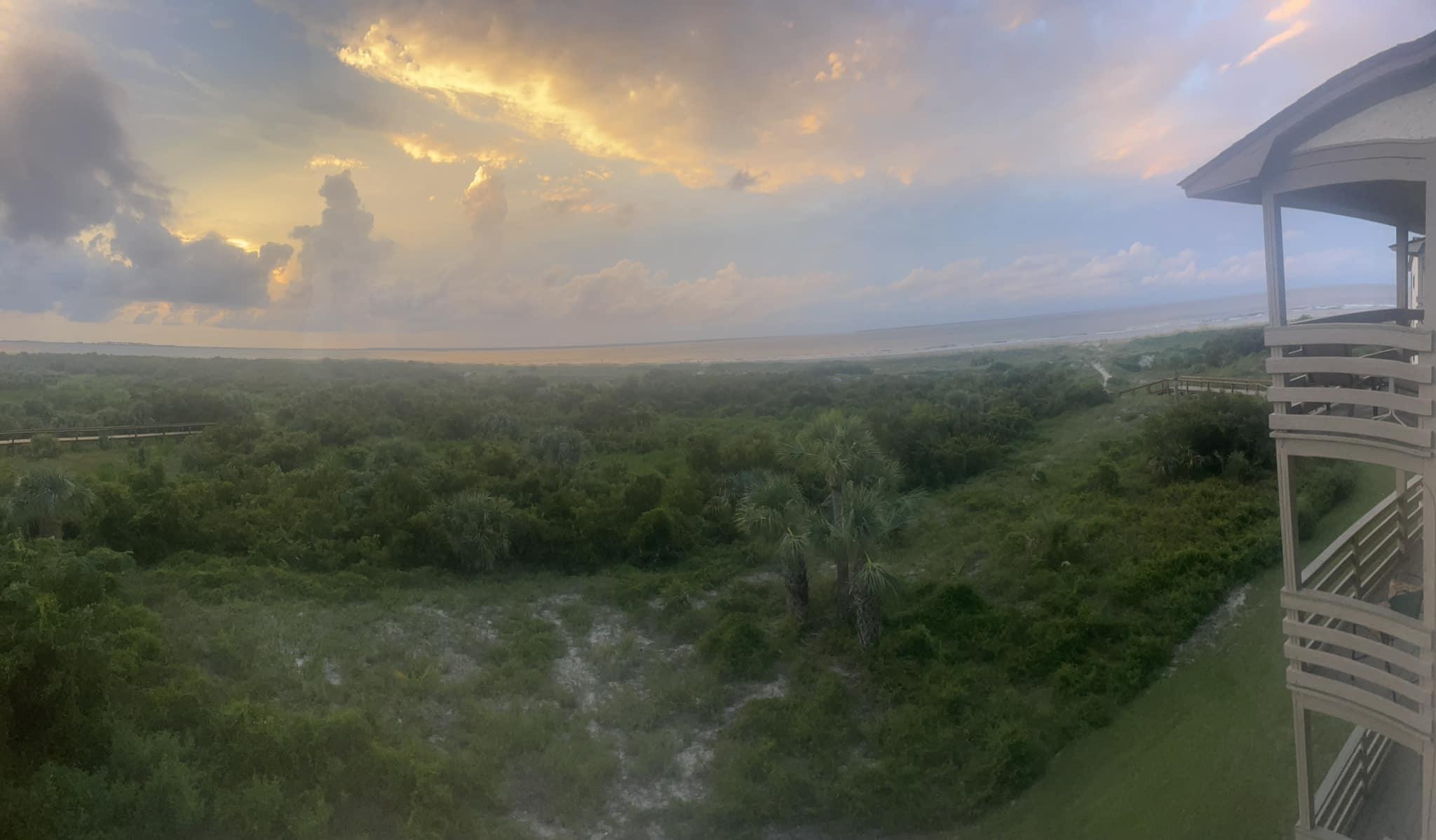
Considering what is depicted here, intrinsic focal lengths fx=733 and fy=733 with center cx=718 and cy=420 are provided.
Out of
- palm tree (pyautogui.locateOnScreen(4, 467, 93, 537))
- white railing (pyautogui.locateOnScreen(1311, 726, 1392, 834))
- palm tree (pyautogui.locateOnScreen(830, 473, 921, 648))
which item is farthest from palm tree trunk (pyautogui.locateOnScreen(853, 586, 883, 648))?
palm tree (pyautogui.locateOnScreen(4, 467, 93, 537))

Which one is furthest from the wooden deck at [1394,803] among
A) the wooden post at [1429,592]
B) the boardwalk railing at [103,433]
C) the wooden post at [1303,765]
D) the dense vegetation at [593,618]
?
the boardwalk railing at [103,433]

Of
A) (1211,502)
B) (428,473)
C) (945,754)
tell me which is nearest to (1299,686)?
(945,754)

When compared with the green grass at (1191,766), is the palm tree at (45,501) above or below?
above

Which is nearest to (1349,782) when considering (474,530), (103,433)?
(474,530)

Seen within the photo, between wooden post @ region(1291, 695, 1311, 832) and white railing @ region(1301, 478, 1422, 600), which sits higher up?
white railing @ region(1301, 478, 1422, 600)

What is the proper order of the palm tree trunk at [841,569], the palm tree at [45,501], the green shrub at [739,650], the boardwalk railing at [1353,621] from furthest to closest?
the palm tree at [45,501] < the palm tree trunk at [841,569] < the green shrub at [739,650] < the boardwalk railing at [1353,621]

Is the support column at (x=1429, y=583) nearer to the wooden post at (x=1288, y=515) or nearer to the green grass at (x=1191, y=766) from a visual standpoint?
the wooden post at (x=1288, y=515)

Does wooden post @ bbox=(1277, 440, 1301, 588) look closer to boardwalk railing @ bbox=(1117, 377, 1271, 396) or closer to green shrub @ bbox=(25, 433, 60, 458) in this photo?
boardwalk railing @ bbox=(1117, 377, 1271, 396)
